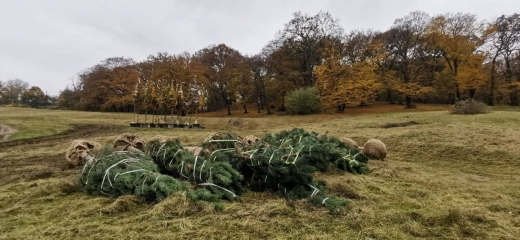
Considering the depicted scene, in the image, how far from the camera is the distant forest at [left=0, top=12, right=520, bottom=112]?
24.9 meters

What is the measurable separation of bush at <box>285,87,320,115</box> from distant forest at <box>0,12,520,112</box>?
1.16 meters

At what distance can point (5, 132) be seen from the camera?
1331 centimetres

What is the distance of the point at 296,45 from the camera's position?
96.3 ft

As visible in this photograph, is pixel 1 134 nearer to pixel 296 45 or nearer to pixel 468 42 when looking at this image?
pixel 296 45

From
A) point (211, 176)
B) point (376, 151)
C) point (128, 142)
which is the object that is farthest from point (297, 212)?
point (128, 142)

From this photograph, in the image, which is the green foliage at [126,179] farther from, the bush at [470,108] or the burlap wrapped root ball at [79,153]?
the bush at [470,108]

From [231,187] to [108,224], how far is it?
5.12 feet

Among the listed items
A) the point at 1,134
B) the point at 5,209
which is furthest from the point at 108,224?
the point at 1,134

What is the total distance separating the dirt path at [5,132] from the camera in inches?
480

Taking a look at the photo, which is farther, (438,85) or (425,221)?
(438,85)

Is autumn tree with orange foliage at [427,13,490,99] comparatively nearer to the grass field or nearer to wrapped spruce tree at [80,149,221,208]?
the grass field

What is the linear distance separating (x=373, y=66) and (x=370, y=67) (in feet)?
2.94

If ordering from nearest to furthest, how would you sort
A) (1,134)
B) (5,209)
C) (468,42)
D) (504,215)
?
1. (504,215)
2. (5,209)
3. (1,134)
4. (468,42)

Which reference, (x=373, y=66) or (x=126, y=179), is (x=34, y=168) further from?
(x=373, y=66)
